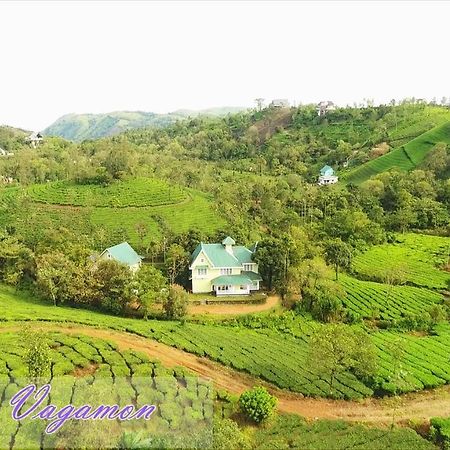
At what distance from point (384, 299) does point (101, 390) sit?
107 feet

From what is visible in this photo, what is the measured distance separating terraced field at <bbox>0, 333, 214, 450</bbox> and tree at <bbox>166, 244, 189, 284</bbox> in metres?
18.6

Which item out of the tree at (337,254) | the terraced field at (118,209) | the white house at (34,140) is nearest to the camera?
the tree at (337,254)

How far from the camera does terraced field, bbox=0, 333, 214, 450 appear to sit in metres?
18.8

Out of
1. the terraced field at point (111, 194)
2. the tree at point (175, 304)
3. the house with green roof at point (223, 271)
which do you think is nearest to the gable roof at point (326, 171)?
the terraced field at point (111, 194)

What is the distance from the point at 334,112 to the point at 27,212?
4243 inches

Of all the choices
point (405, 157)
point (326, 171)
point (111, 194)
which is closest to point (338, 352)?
Result: point (111, 194)

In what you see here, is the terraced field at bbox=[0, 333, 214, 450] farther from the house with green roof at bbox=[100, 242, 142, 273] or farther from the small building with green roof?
the small building with green roof

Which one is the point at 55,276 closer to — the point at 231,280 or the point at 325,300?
the point at 231,280

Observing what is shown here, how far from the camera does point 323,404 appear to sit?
1156 inches

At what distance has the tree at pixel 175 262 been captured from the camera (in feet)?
163

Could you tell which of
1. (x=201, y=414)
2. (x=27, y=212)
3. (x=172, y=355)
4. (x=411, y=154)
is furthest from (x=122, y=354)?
(x=411, y=154)

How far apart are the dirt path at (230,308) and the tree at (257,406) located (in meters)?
18.7

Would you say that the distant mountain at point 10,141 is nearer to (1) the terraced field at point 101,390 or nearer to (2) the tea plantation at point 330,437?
(1) the terraced field at point 101,390

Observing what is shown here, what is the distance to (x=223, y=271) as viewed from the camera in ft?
165
